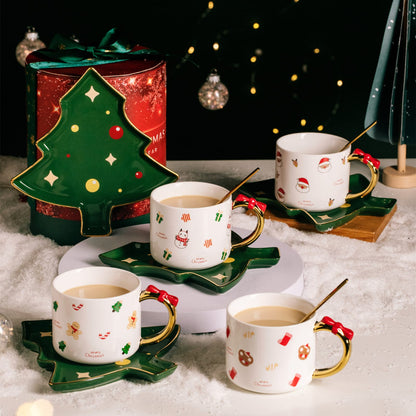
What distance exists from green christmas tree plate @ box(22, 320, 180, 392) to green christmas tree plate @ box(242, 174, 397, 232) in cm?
37

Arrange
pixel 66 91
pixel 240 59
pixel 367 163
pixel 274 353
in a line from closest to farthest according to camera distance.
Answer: pixel 274 353 < pixel 66 91 < pixel 367 163 < pixel 240 59

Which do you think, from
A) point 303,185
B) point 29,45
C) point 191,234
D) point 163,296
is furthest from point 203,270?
point 29,45

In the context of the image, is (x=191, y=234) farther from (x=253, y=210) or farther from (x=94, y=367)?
(x=94, y=367)

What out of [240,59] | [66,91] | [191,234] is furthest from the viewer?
[240,59]

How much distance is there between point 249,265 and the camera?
3.36 feet

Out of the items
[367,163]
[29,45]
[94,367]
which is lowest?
[94,367]

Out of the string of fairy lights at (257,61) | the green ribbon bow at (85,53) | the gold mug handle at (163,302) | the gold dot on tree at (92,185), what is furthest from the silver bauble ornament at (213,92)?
the gold mug handle at (163,302)

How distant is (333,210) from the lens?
1.21 meters

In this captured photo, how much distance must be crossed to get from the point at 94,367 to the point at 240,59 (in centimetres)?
78

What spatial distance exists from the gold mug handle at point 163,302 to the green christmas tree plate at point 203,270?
0.10m

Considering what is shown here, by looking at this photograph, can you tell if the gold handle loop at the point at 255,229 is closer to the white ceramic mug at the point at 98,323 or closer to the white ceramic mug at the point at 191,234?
the white ceramic mug at the point at 191,234

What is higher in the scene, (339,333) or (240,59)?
(240,59)

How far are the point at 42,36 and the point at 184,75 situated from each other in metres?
0.24

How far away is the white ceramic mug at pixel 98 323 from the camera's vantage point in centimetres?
81
